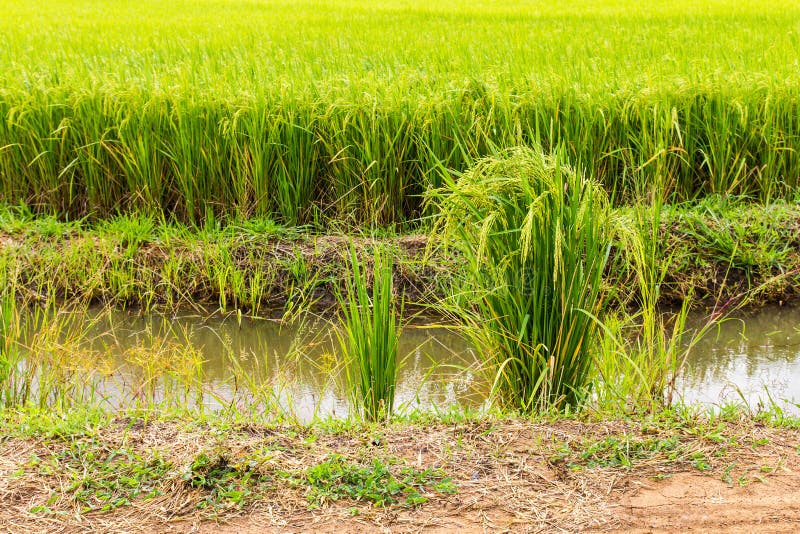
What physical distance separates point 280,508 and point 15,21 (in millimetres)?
9703

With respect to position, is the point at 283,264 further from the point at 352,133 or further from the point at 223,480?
the point at 223,480

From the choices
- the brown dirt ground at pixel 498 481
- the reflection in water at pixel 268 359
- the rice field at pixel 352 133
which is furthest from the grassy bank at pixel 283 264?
the brown dirt ground at pixel 498 481

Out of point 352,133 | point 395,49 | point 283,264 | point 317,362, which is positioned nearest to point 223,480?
point 317,362

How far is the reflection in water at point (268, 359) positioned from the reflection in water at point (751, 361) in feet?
3.13

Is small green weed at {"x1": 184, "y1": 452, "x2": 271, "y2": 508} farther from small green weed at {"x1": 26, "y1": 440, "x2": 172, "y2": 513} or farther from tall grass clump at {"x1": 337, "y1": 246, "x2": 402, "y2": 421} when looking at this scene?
tall grass clump at {"x1": 337, "y1": 246, "x2": 402, "y2": 421}

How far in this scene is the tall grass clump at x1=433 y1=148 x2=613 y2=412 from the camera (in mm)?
2902

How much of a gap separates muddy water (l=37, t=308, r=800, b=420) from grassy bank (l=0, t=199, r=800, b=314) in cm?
16

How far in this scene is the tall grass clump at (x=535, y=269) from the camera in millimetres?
2902

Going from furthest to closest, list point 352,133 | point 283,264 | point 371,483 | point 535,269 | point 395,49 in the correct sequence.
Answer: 1. point 395,49
2. point 352,133
3. point 283,264
4. point 535,269
5. point 371,483

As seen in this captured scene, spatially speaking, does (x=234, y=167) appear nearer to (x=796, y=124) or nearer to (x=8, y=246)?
(x=8, y=246)

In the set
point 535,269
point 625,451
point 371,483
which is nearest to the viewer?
→ point 371,483

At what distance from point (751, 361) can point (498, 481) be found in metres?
2.02

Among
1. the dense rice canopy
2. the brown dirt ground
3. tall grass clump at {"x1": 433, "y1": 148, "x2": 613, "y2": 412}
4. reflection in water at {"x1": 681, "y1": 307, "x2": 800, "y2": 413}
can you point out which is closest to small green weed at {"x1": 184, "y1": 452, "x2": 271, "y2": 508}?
the brown dirt ground

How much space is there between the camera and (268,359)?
4.11 m
